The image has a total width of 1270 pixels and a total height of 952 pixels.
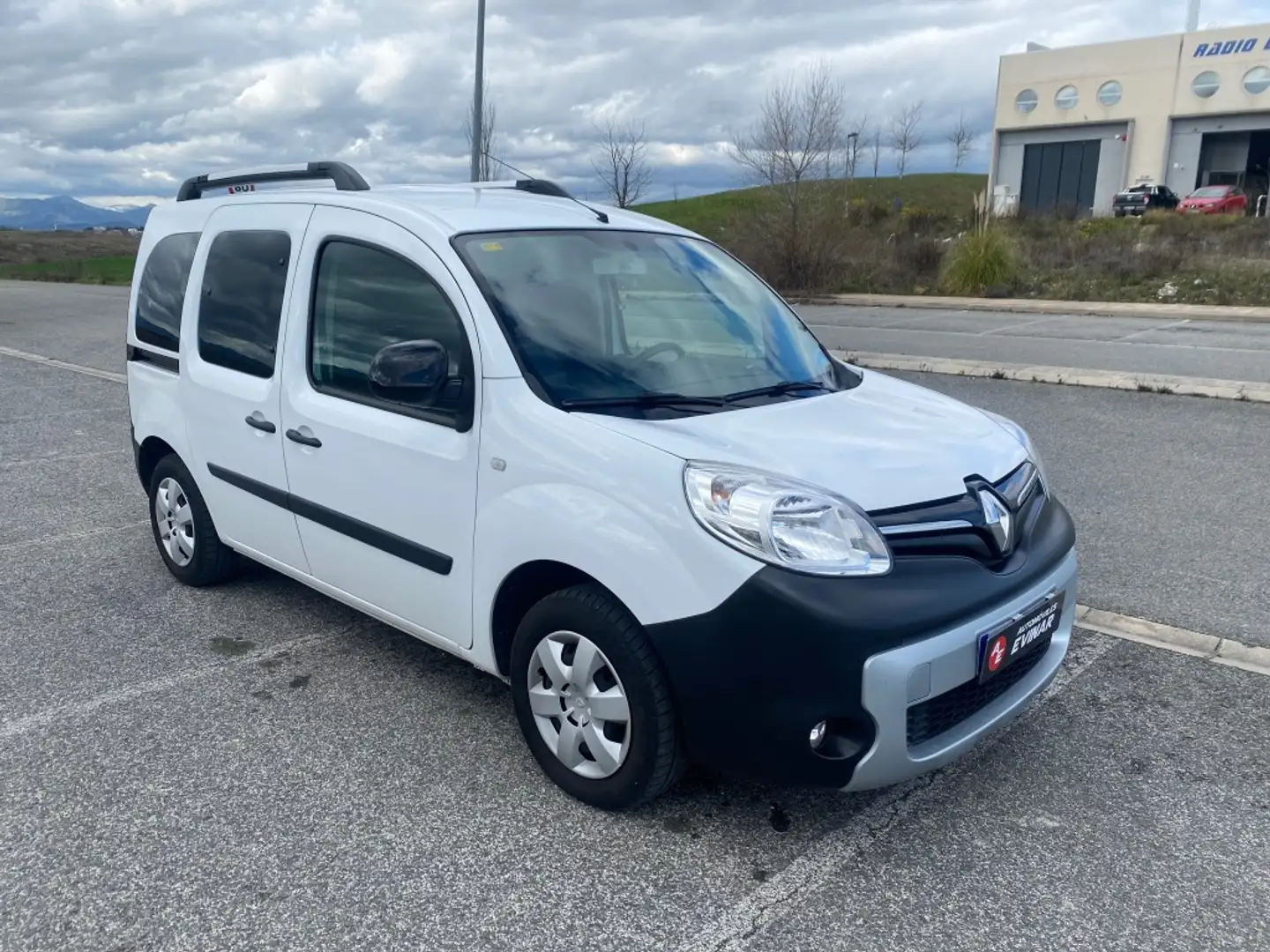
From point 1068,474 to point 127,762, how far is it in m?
5.86

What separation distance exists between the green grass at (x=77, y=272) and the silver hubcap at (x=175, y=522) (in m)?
32.8

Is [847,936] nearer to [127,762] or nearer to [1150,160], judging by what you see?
[127,762]

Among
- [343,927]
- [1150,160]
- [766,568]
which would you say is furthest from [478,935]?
[1150,160]

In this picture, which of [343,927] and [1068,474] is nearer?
[343,927]

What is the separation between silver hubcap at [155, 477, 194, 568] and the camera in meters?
4.93

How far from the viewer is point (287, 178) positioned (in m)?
4.68

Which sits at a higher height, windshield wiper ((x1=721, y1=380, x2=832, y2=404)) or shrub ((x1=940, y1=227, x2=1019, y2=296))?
shrub ((x1=940, y1=227, x2=1019, y2=296))

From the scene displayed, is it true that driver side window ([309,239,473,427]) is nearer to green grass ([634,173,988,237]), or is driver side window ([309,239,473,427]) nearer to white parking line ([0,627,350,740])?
white parking line ([0,627,350,740])

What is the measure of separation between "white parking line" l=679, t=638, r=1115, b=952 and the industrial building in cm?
4673

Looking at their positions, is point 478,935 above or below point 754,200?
below

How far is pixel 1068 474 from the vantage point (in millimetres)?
6863

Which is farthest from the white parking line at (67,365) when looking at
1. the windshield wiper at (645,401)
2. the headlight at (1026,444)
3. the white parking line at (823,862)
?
the white parking line at (823,862)

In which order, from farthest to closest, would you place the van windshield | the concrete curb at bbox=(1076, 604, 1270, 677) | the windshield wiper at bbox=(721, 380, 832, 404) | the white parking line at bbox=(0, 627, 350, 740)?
the concrete curb at bbox=(1076, 604, 1270, 677), the white parking line at bbox=(0, 627, 350, 740), the windshield wiper at bbox=(721, 380, 832, 404), the van windshield

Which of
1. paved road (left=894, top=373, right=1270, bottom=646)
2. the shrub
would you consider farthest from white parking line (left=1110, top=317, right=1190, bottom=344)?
the shrub
